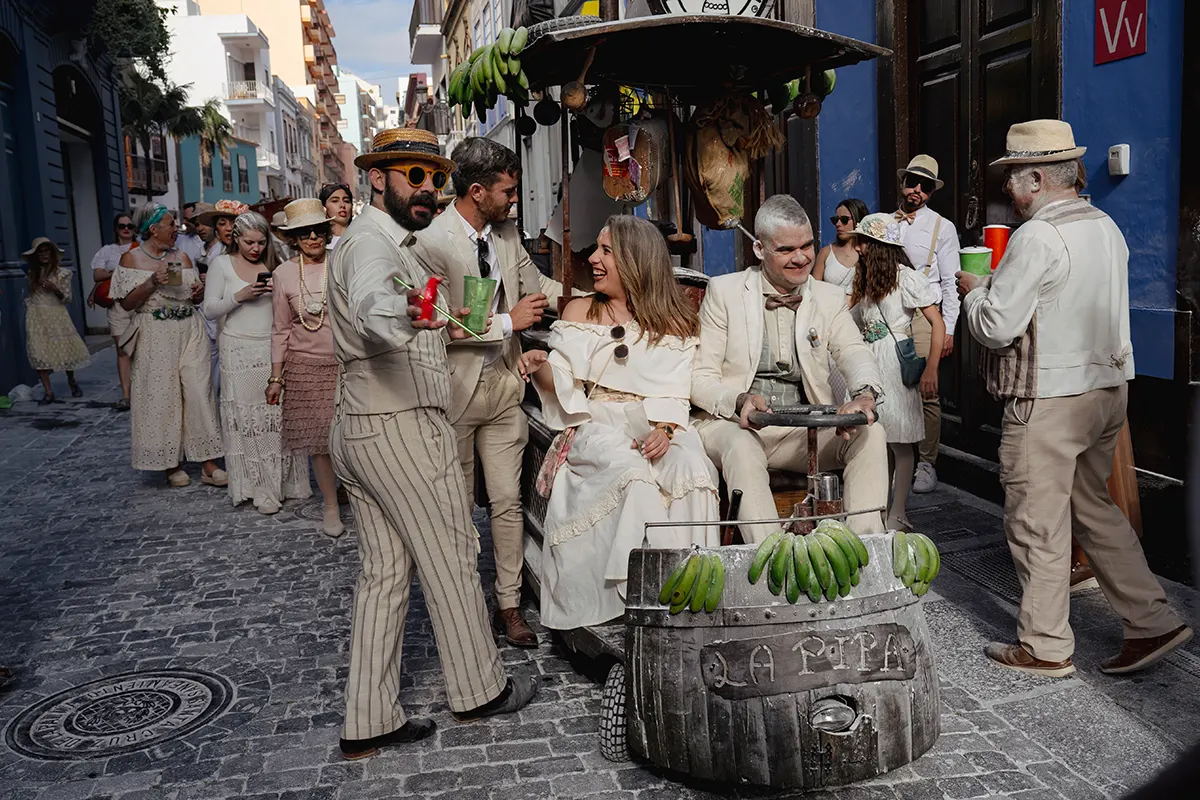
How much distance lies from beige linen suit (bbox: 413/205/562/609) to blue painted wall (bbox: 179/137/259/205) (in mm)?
39874

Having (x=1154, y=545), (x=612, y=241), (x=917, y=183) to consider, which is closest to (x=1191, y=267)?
(x=1154, y=545)

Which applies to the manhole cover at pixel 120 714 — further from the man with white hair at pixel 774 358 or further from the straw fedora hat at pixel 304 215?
the straw fedora hat at pixel 304 215

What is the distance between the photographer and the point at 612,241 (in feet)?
15.3

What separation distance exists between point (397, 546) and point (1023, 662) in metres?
2.58

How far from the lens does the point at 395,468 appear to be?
3881 millimetres

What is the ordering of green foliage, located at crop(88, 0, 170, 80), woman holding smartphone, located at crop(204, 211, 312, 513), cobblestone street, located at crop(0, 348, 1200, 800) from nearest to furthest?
cobblestone street, located at crop(0, 348, 1200, 800)
woman holding smartphone, located at crop(204, 211, 312, 513)
green foliage, located at crop(88, 0, 170, 80)

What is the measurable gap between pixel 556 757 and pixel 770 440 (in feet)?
5.14

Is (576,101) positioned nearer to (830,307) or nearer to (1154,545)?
(830,307)

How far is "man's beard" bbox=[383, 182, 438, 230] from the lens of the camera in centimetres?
392

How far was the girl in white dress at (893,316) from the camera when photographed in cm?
601

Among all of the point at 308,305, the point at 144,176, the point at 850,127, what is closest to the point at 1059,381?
the point at 308,305

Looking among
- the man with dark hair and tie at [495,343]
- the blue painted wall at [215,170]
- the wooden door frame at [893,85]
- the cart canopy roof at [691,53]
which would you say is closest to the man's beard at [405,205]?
the man with dark hair and tie at [495,343]

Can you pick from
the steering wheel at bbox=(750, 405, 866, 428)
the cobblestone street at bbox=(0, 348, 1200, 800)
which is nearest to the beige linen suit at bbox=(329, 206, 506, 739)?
the cobblestone street at bbox=(0, 348, 1200, 800)

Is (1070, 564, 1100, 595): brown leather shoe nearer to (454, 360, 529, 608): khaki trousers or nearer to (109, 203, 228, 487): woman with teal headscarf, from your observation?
(454, 360, 529, 608): khaki trousers
